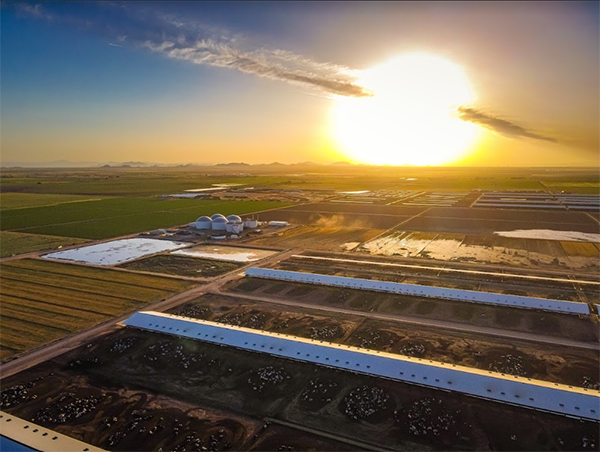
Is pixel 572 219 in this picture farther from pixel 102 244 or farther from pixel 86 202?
pixel 86 202

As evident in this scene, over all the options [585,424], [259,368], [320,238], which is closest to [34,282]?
[259,368]

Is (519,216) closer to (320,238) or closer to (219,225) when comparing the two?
(320,238)

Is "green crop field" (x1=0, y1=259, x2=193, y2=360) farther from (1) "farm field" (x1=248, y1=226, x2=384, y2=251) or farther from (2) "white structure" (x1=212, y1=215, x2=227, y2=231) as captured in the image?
(2) "white structure" (x1=212, y1=215, x2=227, y2=231)

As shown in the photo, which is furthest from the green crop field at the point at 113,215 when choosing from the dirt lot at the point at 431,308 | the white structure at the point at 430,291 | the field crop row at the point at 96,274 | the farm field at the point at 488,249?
the farm field at the point at 488,249

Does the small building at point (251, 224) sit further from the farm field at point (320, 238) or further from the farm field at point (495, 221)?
the farm field at point (495, 221)

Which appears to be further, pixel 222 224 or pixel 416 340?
pixel 222 224

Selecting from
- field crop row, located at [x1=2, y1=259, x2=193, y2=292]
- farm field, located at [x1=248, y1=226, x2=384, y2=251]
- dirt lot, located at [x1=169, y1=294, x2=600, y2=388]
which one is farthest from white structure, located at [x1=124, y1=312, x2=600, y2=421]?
farm field, located at [x1=248, y1=226, x2=384, y2=251]

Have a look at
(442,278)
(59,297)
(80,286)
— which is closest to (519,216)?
(442,278)
